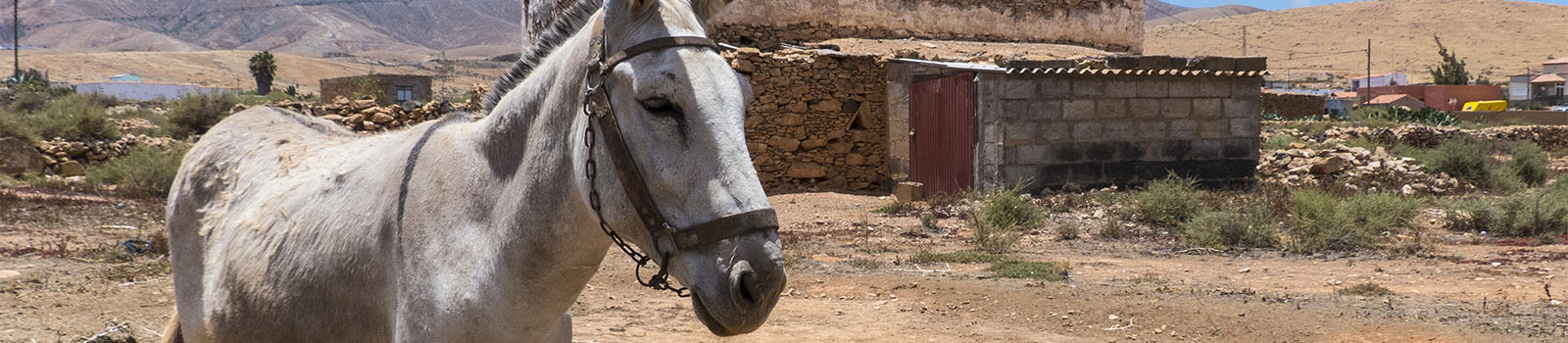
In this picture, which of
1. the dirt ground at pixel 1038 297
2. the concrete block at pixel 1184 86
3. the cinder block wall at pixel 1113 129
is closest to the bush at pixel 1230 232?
the dirt ground at pixel 1038 297

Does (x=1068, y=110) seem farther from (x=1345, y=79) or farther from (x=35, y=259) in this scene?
(x=1345, y=79)

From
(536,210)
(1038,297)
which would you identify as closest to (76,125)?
(1038,297)

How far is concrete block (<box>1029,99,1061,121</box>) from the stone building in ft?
38.6

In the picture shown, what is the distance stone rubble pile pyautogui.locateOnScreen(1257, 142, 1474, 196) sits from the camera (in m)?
13.8

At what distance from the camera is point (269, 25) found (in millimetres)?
137000

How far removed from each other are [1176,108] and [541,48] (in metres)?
12.1

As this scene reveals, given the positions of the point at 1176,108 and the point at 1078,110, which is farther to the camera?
the point at 1176,108

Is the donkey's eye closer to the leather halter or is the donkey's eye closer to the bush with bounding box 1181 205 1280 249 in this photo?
the leather halter

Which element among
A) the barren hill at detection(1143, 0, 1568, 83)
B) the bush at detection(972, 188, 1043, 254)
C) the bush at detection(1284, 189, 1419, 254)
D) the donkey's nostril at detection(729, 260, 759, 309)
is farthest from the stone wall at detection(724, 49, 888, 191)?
the barren hill at detection(1143, 0, 1568, 83)

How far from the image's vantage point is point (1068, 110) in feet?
41.4

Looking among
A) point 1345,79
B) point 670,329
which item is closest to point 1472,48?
point 1345,79

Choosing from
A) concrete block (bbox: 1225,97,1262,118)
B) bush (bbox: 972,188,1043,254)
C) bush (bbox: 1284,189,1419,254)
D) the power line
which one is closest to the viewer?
bush (bbox: 1284,189,1419,254)

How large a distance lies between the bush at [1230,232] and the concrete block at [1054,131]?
11.0ft

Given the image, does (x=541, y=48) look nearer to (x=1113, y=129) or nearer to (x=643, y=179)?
(x=643, y=179)
